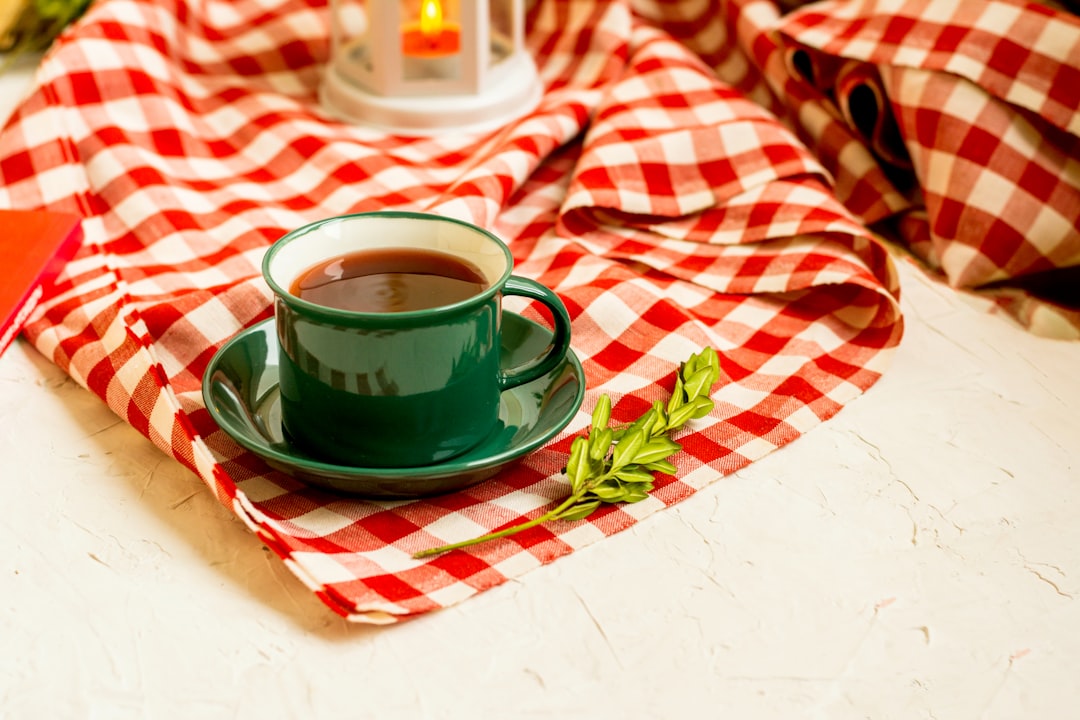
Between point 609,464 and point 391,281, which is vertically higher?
point 391,281

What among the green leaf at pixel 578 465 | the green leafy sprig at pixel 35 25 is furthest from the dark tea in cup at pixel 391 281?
the green leafy sprig at pixel 35 25

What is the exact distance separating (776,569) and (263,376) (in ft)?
1.28

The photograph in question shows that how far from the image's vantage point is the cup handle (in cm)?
73

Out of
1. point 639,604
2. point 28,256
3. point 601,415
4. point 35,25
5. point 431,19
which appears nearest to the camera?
point 639,604

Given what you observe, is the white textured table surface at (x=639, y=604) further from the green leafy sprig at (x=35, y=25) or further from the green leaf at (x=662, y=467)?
the green leafy sprig at (x=35, y=25)

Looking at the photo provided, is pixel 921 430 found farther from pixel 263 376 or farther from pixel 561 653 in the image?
pixel 263 376

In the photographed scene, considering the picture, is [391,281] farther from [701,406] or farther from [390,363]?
[701,406]

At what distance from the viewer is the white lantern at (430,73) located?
1.22 m

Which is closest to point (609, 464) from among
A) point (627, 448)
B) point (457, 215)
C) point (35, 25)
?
point (627, 448)

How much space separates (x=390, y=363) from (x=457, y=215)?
0.37 m

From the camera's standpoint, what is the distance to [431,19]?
1215mm

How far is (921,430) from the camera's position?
Result: 821mm

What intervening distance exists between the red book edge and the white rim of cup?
290 millimetres

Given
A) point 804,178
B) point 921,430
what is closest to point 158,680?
point 921,430
